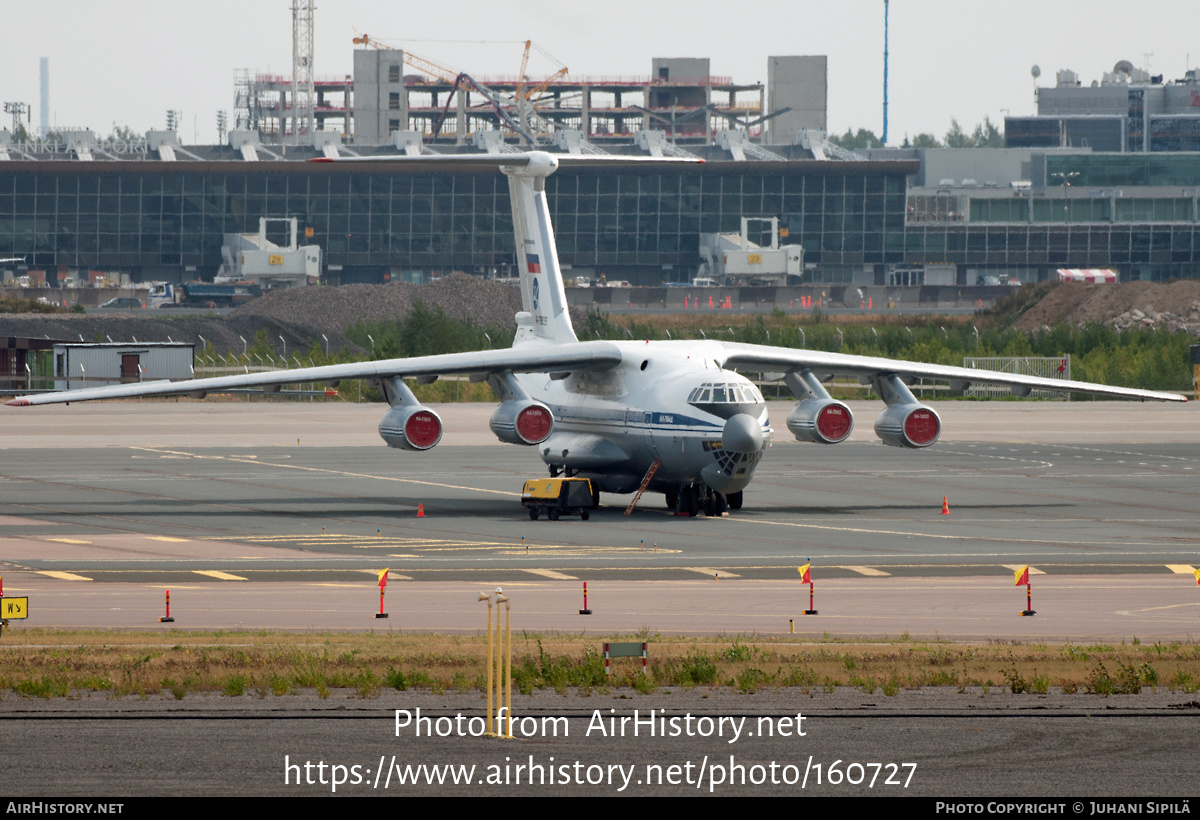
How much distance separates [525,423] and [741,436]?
5299 mm

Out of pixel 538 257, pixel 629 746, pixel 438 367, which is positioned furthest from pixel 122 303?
pixel 629 746

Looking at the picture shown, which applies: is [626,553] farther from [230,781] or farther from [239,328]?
[239,328]

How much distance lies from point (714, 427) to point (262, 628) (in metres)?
15.0

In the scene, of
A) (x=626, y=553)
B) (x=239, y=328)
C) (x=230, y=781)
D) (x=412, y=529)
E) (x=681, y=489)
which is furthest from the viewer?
(x=239, y=328)

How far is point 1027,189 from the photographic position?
17100 centimetres

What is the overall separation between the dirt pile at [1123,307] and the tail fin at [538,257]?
61.8m

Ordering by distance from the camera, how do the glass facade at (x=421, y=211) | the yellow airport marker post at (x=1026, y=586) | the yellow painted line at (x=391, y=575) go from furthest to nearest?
the glass facade at (x=421, y=211) < the yellow painted line at (x=391, y=575) < the yellow airport marker post at (x=1026, y=586)

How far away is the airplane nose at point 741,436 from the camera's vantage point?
116 ft

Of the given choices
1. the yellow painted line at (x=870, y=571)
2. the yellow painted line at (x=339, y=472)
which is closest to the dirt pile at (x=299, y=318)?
the yellow painted line at (x=339, y=472)

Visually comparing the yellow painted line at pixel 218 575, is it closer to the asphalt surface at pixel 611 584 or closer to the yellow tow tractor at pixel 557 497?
the asphalt surface at pixel 611 584

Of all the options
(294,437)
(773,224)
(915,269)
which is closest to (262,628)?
(294,437)

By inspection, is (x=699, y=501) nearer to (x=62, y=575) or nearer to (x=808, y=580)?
(x=808, y=580)

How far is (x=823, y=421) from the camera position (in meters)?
37.9

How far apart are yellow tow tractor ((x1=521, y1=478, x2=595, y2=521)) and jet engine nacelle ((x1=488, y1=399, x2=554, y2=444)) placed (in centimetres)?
113
